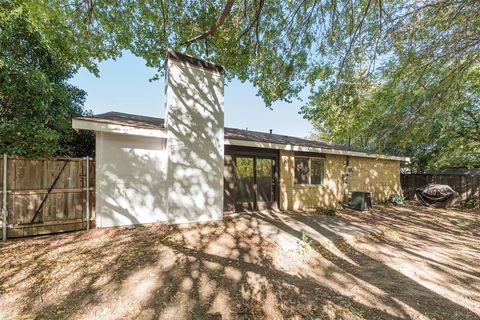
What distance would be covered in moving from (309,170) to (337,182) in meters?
1.79

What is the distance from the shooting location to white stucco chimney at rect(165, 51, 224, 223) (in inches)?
237

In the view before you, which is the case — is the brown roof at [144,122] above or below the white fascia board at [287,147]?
above

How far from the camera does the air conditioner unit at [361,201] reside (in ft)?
31.5

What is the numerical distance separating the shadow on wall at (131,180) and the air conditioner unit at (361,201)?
7.87 meters

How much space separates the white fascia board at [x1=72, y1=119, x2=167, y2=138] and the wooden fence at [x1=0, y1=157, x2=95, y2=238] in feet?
2.92

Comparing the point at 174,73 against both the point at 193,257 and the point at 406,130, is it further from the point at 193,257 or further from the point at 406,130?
the point at 406,130

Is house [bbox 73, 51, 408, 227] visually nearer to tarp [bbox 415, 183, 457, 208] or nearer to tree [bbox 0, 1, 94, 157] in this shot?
tree [bbox 0, 1, 94, 157]

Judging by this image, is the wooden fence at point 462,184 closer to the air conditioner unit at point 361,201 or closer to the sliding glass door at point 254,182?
the air conditioner unit at point 361,201

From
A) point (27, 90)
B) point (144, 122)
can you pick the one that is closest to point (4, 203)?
point (27, 90)

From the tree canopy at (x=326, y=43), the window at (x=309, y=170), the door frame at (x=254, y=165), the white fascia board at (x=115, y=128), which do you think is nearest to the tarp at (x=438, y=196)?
the tree canopy at (x=326, y=43)

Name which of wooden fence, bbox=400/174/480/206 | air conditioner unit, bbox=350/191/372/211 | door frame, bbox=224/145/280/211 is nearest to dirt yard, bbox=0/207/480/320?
door frame, bbox=224/145/280/211

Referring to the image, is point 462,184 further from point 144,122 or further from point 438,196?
point 144,122

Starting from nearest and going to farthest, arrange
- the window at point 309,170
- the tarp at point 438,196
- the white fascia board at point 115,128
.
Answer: the white fascia board at point 115,128, the window at point 309,170, the tarp at point 438,196

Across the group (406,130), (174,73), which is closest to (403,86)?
(406,130)
